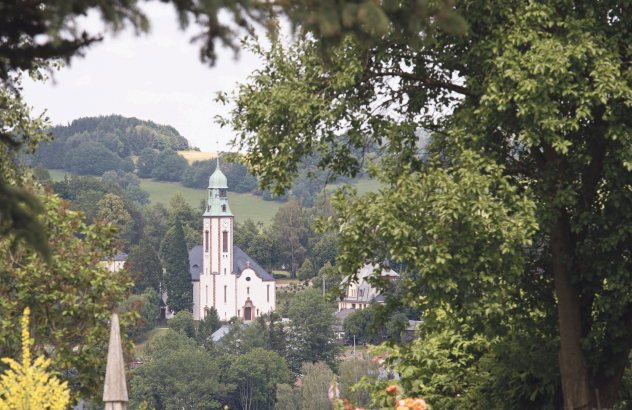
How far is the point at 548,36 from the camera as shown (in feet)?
24.3

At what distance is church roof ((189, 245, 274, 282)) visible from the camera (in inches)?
3716

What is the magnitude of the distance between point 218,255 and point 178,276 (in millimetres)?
6147

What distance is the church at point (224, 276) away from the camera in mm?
91500

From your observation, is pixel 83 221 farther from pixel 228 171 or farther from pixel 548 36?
pixel 228 171

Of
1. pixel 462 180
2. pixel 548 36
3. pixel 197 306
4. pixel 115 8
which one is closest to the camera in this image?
pixel 115 8

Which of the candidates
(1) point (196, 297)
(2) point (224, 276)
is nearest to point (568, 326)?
(2) point (224, 276)

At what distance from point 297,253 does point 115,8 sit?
10538cm

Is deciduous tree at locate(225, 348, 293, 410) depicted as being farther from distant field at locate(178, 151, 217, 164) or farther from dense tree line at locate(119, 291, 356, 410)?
distant field at locate(178, 151, 217, 164)

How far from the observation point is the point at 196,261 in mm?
98250

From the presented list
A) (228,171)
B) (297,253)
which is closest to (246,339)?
(297,253)

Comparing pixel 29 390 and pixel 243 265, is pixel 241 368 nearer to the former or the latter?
pixel 243 265

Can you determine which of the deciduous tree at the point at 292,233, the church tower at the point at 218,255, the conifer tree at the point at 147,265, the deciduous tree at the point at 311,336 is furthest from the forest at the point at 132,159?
the deciduous tree at the point at 311,336

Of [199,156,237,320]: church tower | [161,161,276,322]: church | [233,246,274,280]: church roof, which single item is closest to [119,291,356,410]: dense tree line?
[199,156,237,320]: church tower

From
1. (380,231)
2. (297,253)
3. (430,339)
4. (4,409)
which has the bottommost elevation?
(4,409)
